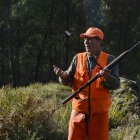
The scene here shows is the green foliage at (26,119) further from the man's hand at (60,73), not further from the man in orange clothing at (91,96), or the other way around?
the man's hand at (60,73)

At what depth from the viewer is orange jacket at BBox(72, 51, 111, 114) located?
6066mm

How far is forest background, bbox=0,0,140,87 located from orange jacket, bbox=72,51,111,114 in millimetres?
29048

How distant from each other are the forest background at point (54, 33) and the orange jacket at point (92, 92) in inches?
1144

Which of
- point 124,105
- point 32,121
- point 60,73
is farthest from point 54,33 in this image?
Answer: point 60,73

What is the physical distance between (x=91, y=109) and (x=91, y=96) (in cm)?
16

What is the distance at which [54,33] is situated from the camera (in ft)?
129

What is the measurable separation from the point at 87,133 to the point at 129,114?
428 centimetres

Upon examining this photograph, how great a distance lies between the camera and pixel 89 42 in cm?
607

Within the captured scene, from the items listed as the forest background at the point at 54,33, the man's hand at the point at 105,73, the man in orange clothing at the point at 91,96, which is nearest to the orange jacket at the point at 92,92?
the man in orange clothing at the point at 91,96

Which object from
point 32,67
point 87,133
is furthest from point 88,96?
point 32,67

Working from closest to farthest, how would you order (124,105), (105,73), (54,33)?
(105,73) < (124,105) < (54,33)

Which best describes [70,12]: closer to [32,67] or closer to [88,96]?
[32,67]

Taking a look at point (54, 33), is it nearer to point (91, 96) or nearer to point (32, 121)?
point (32, 121)

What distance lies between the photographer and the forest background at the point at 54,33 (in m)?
36.5
